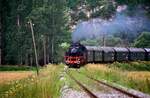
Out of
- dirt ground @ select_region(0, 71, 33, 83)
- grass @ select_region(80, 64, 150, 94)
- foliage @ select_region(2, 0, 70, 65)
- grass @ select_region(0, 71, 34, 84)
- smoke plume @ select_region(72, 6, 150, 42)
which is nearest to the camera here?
grass @ select_region(80, 64, 150, 94)

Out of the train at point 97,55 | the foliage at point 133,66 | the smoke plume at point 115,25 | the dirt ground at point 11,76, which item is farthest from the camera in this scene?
the smoke plume at point 115,25

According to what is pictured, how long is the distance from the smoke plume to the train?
83.2 feet

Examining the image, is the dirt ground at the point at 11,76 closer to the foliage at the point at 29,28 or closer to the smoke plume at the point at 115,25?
the foliage at the point at 29,28

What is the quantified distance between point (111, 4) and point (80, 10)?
12.1 metres

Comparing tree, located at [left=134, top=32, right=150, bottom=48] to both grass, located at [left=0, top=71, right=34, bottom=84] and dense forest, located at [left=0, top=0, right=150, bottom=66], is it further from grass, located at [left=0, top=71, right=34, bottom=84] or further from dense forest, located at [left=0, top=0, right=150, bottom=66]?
grass, located at [left=0, top=71, right=34, bottom=84]

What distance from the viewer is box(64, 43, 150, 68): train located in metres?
60.4

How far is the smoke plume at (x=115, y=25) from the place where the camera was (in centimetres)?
10301

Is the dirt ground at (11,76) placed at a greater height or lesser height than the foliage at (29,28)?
lesser

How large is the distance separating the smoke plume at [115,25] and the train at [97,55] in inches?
998

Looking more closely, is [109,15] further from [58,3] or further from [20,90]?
[20,90]

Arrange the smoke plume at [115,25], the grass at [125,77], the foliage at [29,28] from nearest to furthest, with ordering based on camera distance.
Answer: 1. the grass at [125,77]
2. the foliage at [29,28]
3. the smoke plume at [115,25]

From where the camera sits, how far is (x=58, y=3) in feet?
312

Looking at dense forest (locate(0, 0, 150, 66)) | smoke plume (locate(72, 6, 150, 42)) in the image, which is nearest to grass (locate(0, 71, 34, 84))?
dense forest (locate(0, 0, 150, 66))

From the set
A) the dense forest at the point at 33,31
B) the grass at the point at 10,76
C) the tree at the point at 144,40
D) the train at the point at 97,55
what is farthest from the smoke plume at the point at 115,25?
the grass at the point at 10,76
